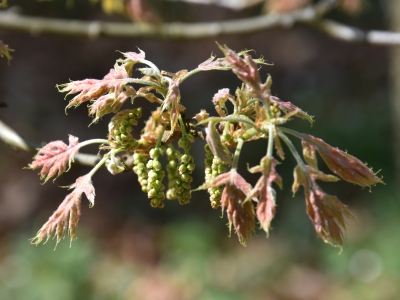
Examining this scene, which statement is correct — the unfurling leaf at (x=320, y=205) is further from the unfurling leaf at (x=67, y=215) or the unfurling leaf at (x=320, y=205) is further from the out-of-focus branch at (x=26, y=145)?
the out-of-focus branch at (x=26, y=145)

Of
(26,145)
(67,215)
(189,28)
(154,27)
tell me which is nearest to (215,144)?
(67,215)

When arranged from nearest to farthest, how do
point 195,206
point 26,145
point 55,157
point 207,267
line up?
point 55,157
point 26,145
point 207,267
point 195,206

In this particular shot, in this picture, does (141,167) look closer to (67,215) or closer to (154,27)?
(67,215)

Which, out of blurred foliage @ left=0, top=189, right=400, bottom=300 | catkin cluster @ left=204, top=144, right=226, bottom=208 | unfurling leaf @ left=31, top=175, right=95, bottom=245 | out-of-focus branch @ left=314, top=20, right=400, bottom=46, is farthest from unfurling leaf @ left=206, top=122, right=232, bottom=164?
blurred foliage @ left=0, top=189, right=400, bottom=300

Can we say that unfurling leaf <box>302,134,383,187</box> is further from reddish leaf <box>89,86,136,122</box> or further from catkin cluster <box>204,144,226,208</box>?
reddish leaf <box>89,86,136,122</box>

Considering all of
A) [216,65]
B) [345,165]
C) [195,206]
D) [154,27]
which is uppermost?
[216,65]

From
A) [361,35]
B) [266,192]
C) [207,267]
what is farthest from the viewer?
[207,267]

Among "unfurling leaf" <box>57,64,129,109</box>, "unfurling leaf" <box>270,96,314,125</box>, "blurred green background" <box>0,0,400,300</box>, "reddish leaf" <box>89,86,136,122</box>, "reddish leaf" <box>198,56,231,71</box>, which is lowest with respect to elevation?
"blurred green background" <box>0,0,400,300</box>

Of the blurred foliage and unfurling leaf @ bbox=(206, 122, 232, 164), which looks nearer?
unfurling leaf @ bbox=(206, 122, 232, 164)
